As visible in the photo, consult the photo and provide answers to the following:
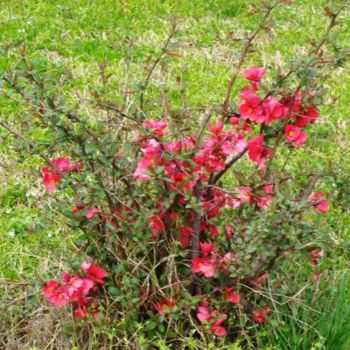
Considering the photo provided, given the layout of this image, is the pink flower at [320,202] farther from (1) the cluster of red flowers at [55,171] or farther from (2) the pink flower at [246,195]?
(1) the cluster of red flowers at [55,171]

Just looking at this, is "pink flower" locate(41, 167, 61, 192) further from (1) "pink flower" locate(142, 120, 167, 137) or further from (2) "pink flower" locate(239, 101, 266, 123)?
(2) "pink flower" locate(239, 101, 266, 123)

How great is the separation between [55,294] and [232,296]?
0.67m

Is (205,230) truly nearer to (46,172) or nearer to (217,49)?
(46,172)

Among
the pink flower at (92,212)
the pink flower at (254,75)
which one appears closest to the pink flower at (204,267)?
the pink flower at (92,212)

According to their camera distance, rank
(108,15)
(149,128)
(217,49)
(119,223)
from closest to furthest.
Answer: (149,128) < (119,223) < (217,49) < (108,15)

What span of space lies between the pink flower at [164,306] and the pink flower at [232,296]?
0.70 feet

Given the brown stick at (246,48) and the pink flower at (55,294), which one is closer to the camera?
the brown stick at (246,48)

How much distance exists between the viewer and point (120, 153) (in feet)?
11.0

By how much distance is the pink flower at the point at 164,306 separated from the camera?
3304mm

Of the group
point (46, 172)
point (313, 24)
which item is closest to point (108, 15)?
point (313, 24)

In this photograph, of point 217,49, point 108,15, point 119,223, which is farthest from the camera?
point 108,15

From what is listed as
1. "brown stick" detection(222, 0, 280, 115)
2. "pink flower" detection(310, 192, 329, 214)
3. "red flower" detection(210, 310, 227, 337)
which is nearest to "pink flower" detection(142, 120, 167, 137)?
"brown stick" detection(222, 0, 280, 115)

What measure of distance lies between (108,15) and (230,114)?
4950 mm

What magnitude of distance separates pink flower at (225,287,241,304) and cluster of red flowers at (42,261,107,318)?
475 mm
